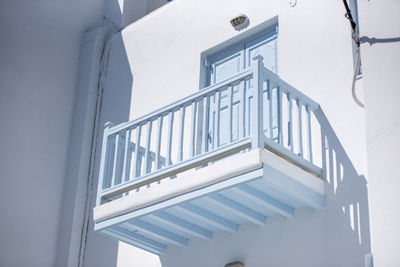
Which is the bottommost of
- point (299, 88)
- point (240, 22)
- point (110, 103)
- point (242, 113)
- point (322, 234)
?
point (322, 234)

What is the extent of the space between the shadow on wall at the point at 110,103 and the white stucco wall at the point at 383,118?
438cm

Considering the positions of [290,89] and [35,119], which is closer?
[290,89]

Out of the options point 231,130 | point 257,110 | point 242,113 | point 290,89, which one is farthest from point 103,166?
point 290,89

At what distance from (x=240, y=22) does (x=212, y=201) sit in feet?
8.61

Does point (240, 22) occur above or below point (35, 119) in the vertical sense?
above

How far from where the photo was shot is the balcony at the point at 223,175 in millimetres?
7137

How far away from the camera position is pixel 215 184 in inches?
283

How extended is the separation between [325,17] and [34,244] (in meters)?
4.50

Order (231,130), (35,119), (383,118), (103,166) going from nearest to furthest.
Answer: (383,118)
(231,130)
(103,166)
(35,119)

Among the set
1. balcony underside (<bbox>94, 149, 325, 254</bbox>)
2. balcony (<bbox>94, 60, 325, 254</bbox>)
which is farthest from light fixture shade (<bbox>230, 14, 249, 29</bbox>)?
balcony underside (<bbox>94, 149, 325, 254</bbox>)

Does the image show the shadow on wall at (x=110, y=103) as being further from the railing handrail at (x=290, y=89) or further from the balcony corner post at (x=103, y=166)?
the railing handrail at (x=290, y=89)

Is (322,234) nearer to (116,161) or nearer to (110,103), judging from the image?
(116,161)

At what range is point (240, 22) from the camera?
9.20 meters

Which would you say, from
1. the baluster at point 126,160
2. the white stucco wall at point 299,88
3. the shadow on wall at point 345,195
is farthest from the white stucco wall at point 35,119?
the shadow on wall at point 345,195
